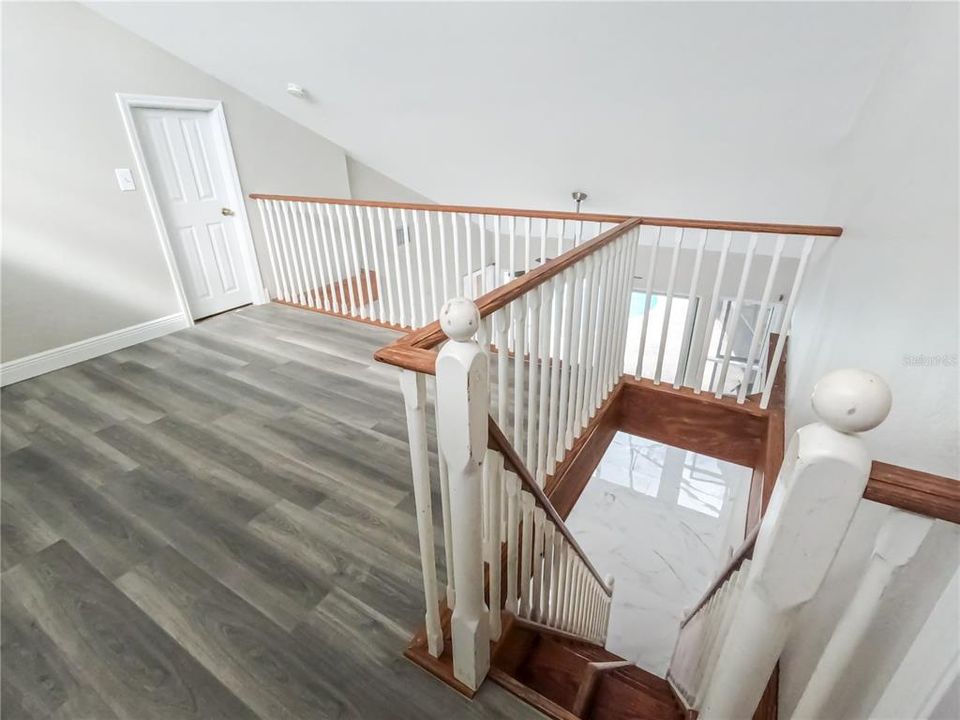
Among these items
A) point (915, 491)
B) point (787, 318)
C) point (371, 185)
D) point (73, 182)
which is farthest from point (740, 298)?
point (371, 185)

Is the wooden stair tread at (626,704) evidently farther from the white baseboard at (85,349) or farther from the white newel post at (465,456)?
the white baseboard at (85,349)

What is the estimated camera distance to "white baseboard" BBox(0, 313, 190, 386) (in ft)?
9.60

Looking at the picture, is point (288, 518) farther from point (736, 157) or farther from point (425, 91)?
point (736, 157)

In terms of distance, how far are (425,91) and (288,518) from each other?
3.04 meters

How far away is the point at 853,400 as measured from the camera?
535mm

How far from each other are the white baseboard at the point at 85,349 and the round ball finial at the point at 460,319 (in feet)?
11.7

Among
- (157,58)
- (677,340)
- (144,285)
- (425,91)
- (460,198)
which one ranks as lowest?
(677,340)

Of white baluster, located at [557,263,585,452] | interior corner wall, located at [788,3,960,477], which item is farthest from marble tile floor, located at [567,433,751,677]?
interior corner wall, located at [788,3,960,477]

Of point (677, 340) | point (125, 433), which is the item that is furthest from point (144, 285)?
point (677, 340)

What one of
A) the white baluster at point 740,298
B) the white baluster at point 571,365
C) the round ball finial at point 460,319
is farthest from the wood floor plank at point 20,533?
the white baluster at point 740,298

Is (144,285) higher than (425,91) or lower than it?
lower

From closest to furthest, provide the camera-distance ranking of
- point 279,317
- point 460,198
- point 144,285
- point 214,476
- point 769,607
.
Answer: point 769,607
point 214,476
point 144,285
point 279,317
point 460,198

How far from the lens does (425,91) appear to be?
3352 mm

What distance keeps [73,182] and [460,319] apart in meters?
3.61
